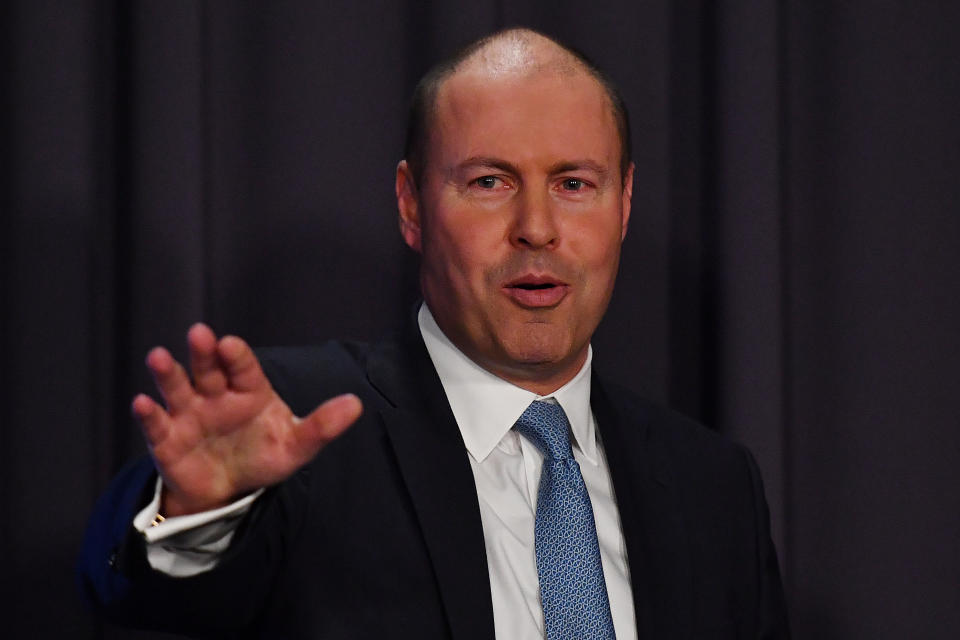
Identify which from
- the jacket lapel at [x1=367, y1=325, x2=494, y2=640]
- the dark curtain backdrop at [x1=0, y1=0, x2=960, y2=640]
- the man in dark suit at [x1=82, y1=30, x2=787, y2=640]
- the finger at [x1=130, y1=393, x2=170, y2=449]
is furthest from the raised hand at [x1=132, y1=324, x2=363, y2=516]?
the dark curtain backdrop at [x1=0, y1=0, x2=960, y2=640]

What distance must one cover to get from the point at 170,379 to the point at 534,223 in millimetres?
644

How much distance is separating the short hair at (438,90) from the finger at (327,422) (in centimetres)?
67

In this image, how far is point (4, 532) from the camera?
66.0 inches

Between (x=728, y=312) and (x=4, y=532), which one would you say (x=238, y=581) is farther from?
(x=728, y=312)

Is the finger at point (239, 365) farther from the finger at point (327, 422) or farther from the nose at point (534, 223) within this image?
the nose at point (534, 223)

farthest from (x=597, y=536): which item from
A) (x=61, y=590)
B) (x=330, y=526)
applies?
(x=61, y=590)

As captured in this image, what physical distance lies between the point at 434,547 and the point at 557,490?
0.63 ft

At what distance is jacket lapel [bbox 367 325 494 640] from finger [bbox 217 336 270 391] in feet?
1.41

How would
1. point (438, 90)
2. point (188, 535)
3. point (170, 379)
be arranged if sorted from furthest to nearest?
1. point (438, 90)
2. point (188, 535)
3. point (170, 379)

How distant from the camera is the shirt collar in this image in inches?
58.0

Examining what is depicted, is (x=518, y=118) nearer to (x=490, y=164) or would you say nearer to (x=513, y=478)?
(x=490, y=164)

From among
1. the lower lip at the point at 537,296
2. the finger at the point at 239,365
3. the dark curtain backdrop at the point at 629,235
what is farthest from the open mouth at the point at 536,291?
the finger at the point at 239,365

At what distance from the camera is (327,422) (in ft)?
3.20

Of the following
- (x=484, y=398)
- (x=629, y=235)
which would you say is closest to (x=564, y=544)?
(x=484, y=398)
